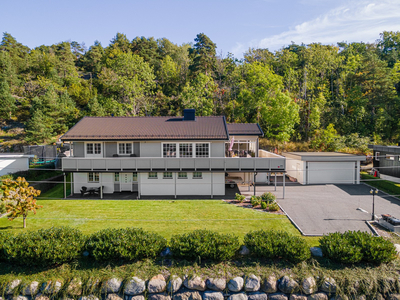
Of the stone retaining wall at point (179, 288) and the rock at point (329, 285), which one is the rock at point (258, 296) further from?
the rock at point (329, 285)

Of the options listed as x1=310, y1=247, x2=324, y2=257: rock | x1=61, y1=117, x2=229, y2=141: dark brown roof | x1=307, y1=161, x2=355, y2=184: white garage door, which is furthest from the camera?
x1=307, y1=161, x2=355, y2=184: white garage door

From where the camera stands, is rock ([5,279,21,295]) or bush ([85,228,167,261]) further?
bush ([85,228,167,261])

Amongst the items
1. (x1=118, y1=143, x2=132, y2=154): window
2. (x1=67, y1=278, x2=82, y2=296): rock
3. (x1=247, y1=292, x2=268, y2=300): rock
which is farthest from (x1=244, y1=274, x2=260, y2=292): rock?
(x1=118, y1=143, x2=132, y2=154): window

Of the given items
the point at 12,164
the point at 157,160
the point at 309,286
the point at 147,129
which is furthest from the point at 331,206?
the point at 12,164

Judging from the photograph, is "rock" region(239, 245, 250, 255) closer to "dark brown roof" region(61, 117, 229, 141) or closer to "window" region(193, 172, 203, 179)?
"window" region(193, 172, 203, 179)

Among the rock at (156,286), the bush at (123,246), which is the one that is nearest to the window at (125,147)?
the bush at (123,246)

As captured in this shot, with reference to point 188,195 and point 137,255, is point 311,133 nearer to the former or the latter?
point 188,195

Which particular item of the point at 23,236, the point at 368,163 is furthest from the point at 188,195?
the point at 368,163

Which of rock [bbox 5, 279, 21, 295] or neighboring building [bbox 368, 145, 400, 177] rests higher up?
neighboring building [bbox 368, 145, 400, 177]
